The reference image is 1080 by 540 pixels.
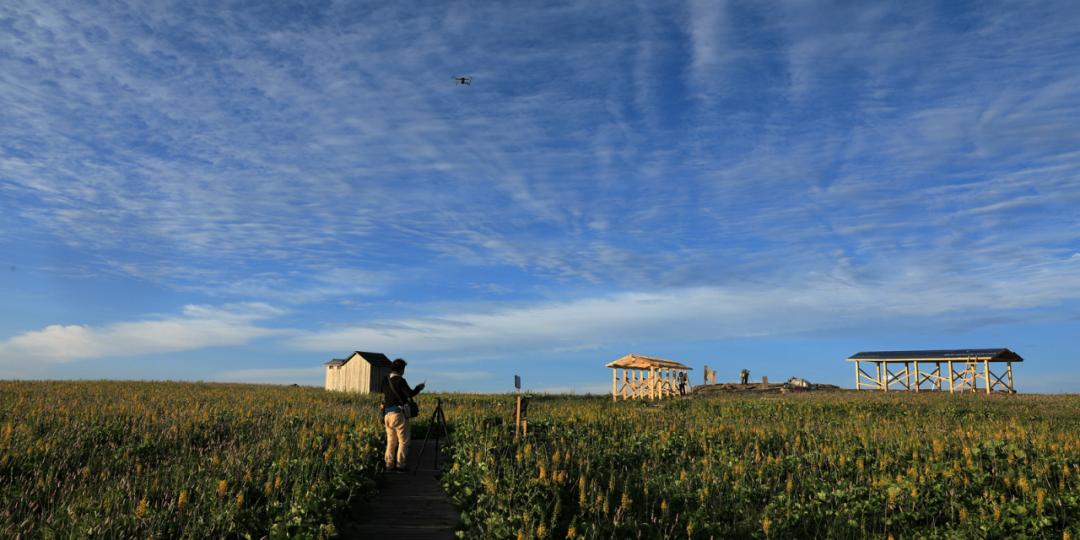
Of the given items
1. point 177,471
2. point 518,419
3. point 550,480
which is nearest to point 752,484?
point 550,480

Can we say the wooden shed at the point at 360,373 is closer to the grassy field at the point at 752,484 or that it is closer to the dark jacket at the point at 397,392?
the grassy field at the point at 752,484

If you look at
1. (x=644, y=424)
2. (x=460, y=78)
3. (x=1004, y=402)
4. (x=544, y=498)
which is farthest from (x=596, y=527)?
(x=1004, y=402)

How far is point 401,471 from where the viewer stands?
554 inches

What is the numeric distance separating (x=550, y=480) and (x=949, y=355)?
5352 cm

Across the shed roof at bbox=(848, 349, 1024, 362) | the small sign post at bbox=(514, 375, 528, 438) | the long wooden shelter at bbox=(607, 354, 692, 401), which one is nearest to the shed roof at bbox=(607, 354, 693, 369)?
the long wooden shelter at bbox=(607, 354, 692, 401)

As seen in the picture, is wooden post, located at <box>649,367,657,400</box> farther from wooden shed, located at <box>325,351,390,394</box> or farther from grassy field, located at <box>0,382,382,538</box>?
grassy field, located at <box>0,382,382,538</box>

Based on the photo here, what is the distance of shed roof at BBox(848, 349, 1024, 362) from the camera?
169 ft

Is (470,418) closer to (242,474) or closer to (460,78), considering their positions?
(242,474)

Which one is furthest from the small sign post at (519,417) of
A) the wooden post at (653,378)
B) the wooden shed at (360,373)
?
the wooden post at (653,378)

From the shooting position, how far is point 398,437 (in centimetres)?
1402

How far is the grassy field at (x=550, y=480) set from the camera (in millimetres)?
9414

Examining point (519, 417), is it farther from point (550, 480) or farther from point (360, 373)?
point (360, 373)

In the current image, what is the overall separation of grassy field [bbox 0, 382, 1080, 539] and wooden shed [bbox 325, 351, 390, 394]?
22759mm

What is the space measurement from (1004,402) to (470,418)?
3436cm
